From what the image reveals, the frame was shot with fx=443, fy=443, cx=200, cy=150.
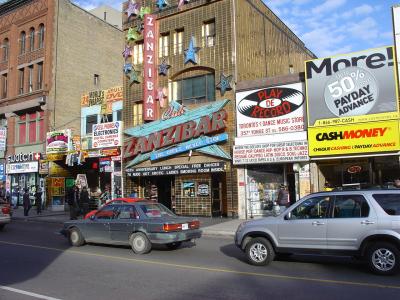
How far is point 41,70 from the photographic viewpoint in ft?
111

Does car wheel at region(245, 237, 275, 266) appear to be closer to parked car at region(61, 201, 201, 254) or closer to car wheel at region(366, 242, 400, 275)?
car wheel at region(366, 242, 400, 275)

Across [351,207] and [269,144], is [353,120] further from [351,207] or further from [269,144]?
[351,207]

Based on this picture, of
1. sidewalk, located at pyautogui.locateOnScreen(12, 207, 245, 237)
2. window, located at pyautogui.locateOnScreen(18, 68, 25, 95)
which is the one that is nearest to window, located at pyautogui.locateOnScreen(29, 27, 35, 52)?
window, located at pyautogui.locateOnScreen(18, 68, 25, 95)

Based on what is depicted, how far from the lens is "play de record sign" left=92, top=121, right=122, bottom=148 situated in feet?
86.9

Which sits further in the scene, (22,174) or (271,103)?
(22,174)

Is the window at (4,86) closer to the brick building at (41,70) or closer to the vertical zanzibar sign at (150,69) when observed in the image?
the brick building at (41,70)

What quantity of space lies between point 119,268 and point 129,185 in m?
16.7

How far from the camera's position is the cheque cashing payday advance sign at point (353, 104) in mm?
17719

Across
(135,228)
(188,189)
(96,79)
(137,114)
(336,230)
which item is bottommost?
(135,228)

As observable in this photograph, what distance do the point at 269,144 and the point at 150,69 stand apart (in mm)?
8717

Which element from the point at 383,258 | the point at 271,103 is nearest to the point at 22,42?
the point at 271,103

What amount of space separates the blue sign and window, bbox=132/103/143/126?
2.71 meters

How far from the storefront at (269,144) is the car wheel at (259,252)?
33.4 feet

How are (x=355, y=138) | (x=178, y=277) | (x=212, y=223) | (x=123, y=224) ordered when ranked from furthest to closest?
(x=212, y=223) < (x=355, y=138) < (x=123, y=224) < (x=178, y=277)
